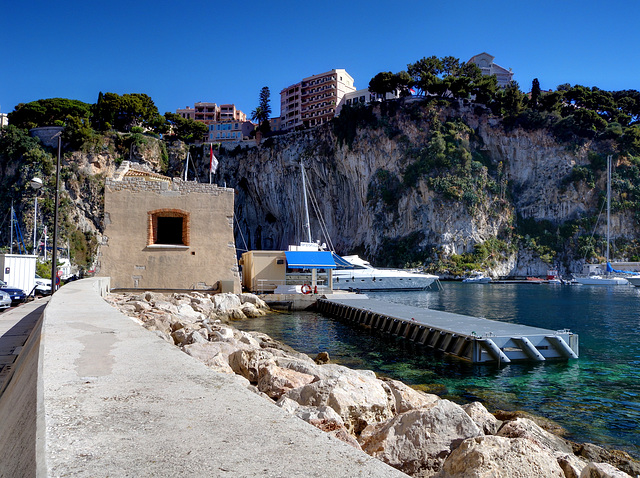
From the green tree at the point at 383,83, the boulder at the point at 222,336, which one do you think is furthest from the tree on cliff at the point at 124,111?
the boulder at the point at 222,336

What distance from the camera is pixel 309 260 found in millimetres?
31844

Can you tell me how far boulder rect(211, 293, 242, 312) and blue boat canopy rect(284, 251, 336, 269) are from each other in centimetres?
706

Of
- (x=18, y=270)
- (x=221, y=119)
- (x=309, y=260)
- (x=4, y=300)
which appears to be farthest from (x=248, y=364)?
(x=221, y=119)

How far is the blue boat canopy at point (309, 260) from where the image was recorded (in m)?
31.3

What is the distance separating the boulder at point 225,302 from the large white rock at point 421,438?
1764 cm

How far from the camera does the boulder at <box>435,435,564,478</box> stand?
13.5 feet

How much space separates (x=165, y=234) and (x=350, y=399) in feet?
64.9


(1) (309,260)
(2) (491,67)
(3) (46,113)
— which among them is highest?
(2) (491,67)

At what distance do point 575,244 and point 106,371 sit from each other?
8518 centimetres

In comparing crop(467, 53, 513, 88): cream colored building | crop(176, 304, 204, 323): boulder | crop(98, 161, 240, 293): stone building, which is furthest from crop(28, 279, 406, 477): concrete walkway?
crop(467, 53, 513, 88): cream colored building

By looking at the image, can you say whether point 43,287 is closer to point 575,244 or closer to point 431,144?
point 431,144

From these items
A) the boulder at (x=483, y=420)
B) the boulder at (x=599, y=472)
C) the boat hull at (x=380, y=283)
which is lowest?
the boat hull at (x=380, y=283)

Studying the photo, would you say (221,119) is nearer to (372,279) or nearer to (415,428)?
(372,279)

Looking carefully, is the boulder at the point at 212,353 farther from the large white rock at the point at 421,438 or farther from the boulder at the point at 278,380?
the large white rock at the point at 421,438
